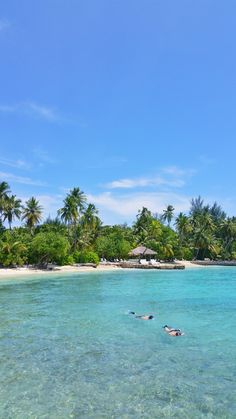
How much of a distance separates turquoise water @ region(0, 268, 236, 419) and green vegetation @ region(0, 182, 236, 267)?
29153mm

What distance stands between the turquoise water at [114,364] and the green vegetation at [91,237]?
29153 mm

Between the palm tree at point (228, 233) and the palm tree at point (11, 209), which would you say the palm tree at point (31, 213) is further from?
the palm tree at point (228, 233)

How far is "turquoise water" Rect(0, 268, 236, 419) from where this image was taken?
831 centimetres

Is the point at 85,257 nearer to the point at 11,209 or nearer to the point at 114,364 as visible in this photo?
the point at 11,209

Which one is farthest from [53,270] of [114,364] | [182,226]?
[114,364]

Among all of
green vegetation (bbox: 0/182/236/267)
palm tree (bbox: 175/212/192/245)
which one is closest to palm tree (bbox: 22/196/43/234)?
green vegetation (bbox: 0/182/236/267)

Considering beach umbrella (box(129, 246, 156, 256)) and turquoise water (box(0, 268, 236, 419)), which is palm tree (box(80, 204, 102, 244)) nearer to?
beach umbrella (box(129, 246, 156, 256))

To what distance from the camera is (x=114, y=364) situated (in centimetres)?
1130

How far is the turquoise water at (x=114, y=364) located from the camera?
8312 millimetres

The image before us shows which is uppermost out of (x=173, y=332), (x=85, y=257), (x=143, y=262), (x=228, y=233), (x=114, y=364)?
(x=228, y=233)

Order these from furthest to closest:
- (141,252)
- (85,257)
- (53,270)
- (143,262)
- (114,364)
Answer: (141,252) < (143,262) < (85,257) < (53,270) < (114,364)

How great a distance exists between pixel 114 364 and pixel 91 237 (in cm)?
6227

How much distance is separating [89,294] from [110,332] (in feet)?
45.8

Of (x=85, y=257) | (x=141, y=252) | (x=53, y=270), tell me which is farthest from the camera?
(x=141, y=252)
